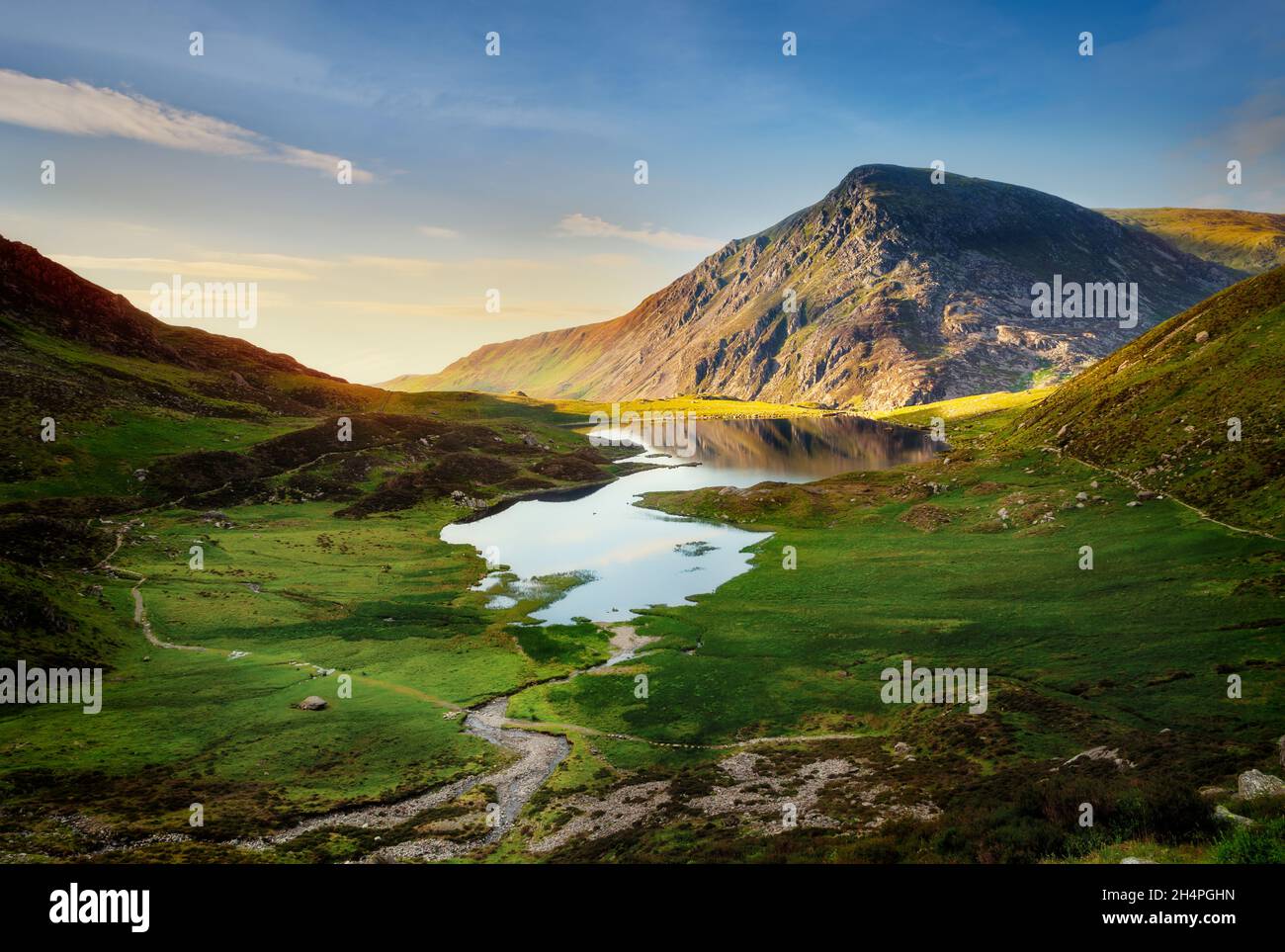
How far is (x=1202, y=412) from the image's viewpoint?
9300 cm

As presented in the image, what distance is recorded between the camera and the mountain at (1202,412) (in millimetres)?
77125

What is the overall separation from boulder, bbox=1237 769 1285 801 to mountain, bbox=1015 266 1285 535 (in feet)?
168

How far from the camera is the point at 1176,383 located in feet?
343

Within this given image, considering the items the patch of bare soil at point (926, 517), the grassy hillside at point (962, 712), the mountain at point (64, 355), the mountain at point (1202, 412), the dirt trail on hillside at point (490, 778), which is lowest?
the dirt trail on hillside at point (490, 778)

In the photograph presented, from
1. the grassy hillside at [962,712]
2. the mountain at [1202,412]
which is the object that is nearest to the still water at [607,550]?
the grassy hillside at [962,712]

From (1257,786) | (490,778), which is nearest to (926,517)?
(1257,786)

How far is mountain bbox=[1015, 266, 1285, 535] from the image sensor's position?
253 ft

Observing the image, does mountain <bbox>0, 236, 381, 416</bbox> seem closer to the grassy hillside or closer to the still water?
the still water

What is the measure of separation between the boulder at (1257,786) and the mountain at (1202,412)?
2015 inches

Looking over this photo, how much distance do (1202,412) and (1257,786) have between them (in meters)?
85.6

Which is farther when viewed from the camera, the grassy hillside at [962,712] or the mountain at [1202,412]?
the mountain at [1202,412]

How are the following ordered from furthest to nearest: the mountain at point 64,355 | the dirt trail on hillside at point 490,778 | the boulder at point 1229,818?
the mountain at point 64,355, the dirt trail on hillside at point 490,778, the boulder at point 1229,818

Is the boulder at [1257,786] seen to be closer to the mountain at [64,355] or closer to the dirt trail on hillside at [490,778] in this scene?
the dirt trail on hillside at [490,778]

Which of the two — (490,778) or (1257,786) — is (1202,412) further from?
(490,778)
